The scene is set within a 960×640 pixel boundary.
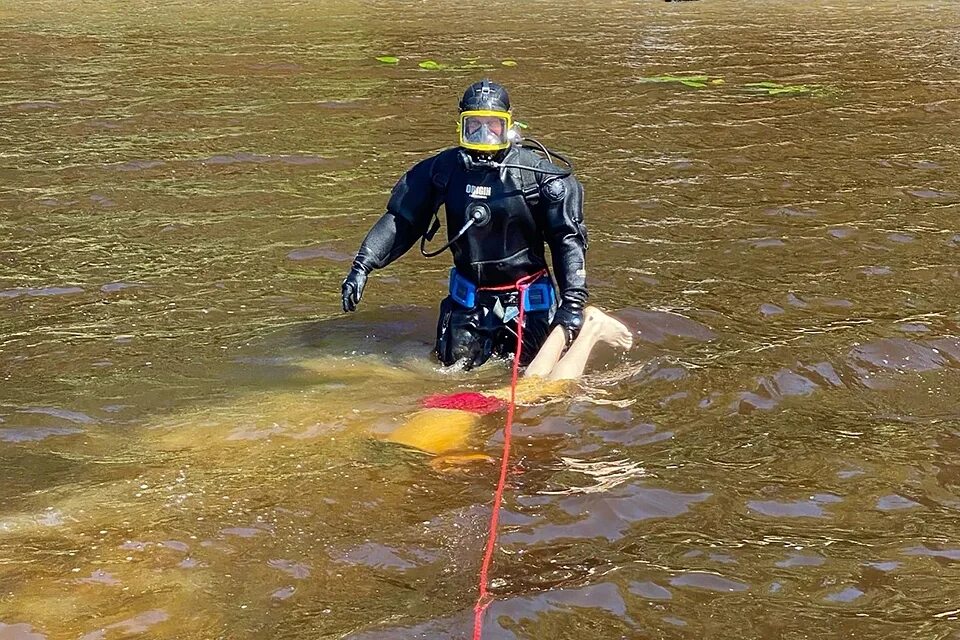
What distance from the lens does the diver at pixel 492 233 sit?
7.09 metres

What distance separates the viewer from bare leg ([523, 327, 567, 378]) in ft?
23.4

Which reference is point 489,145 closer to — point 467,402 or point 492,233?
point 492,233

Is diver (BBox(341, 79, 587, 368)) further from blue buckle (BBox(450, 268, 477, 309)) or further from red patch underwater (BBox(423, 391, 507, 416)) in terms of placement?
red patch underwater (BBox(423, 391, 507, 416))

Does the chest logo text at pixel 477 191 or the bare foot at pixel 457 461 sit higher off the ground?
the chest logo text at pixel 477 191

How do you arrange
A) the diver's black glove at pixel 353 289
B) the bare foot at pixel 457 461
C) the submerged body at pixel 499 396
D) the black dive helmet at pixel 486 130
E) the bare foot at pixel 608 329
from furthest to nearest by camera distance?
the bare foot at pixel 608 329 → the diver's black glove at pixel 353 289 → the black dive helmet at pixel 486 130 → the submerged body at pixel 499 396 → the bare foot at pixel 457 461

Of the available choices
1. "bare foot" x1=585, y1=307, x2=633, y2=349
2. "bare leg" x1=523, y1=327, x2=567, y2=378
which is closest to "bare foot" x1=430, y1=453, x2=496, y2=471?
"bare leg" x1=523, y1=327, x2=567, y2=378

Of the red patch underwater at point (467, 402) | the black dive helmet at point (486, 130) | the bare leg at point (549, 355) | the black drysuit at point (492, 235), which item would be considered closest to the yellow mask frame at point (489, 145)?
the black dive helmet at point (486, 130)

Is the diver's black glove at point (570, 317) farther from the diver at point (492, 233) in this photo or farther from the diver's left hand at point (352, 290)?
the diver's left hand at point (352, 290)

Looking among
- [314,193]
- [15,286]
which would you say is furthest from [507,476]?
[314,193]

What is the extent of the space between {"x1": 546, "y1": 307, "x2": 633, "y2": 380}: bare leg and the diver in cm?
10

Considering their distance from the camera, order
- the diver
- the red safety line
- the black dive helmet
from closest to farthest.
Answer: the red safety line
the black dive helmet
the diver

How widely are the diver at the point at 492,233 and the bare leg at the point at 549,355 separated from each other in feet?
0.18

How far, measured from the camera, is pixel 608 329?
24.3 ft

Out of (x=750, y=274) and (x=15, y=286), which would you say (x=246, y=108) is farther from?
(x=750, y=274)
